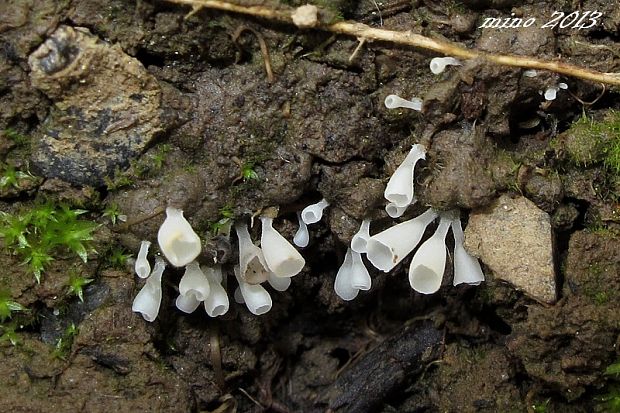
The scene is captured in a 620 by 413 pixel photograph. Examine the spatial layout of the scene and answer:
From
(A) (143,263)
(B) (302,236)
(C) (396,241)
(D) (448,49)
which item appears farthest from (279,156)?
(D) (448,49)

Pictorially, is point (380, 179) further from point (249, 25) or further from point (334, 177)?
point (249, 25)

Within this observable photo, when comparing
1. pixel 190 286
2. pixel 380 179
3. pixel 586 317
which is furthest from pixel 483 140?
pixel 190 286

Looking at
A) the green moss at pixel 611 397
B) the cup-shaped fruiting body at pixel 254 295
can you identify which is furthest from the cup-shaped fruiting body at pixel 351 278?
the green moss at pixel 611 397

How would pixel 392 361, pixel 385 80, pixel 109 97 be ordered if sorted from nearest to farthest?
1. pixel 109 97
2. pixel 385 80
3. pixel 392 361

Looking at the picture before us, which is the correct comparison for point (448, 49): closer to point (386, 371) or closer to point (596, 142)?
point (596, 142)

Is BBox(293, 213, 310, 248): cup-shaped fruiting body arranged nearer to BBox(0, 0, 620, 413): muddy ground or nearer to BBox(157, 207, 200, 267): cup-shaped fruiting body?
BBox(0, 0, 620, 413): muddy ground

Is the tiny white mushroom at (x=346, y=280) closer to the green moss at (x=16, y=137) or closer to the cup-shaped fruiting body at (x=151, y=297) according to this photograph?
the cup-shaped fruiting body at (x=151, y=297)
